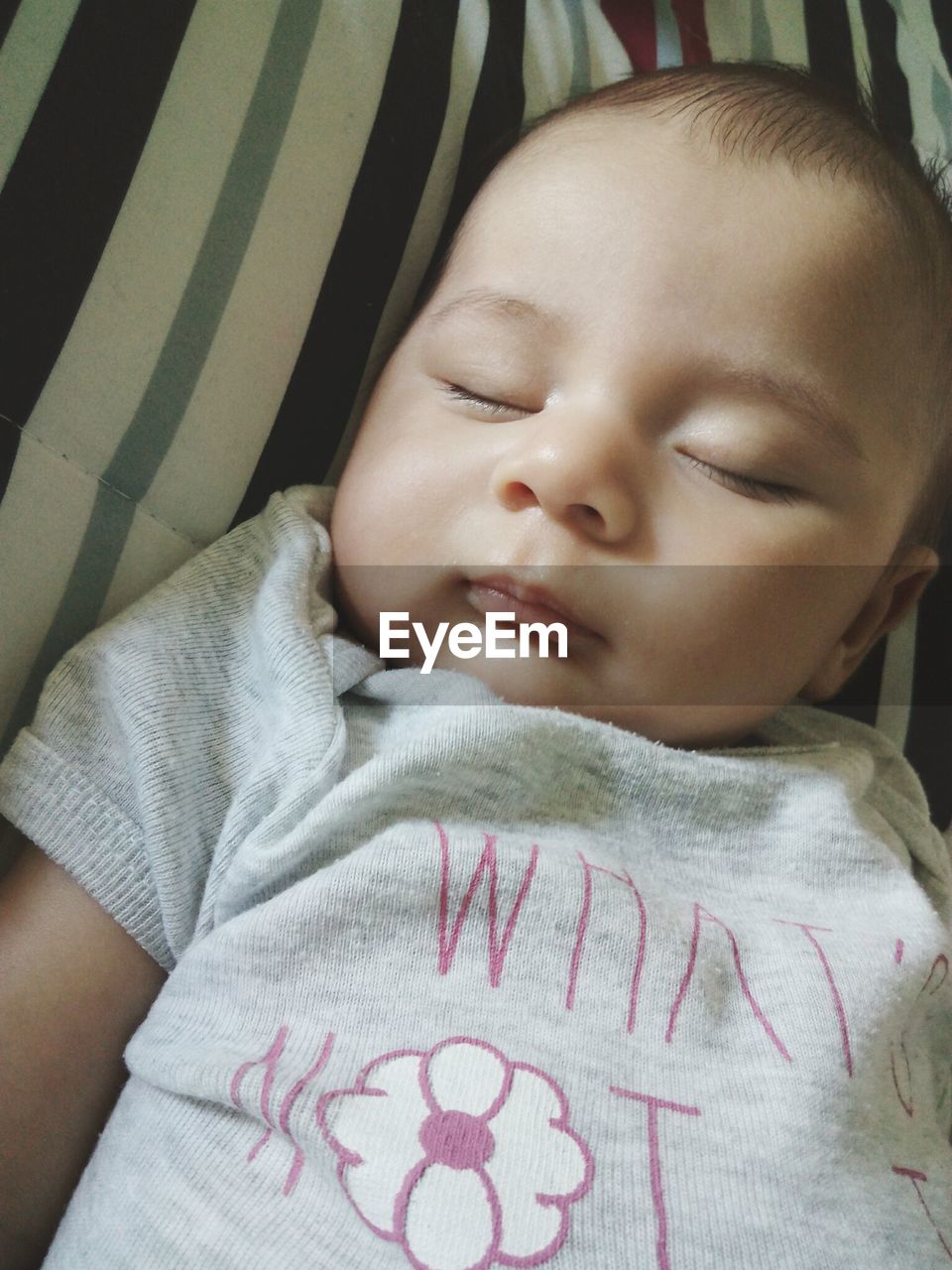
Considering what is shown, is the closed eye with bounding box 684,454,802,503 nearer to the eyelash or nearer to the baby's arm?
the eyelash

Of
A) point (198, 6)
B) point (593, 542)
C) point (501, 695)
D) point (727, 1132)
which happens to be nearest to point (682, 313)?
point (593, 542)

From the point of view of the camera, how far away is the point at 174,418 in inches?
27.2

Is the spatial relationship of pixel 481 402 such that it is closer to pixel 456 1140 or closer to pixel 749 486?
pixel 749 486

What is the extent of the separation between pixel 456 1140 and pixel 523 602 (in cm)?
32

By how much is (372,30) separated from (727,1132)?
2.74 ft

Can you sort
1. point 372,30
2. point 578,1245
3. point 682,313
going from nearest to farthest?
point 578,1245 < point 682,313 < point 372,30

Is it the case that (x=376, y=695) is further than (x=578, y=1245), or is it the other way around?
(x=376, y=695)

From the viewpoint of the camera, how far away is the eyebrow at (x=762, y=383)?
2.23 feet

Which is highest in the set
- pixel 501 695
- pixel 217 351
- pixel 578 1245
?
pixel 217 351

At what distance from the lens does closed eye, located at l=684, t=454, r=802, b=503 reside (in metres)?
0.68

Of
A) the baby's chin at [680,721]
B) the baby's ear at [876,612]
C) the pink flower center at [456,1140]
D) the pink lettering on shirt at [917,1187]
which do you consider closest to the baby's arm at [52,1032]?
the pink flower center at [456,1140]

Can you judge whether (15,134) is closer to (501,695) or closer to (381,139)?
(381,139)

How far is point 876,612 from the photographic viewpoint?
87cm

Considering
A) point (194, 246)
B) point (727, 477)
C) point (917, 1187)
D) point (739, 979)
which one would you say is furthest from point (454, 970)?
point (194, 246)
